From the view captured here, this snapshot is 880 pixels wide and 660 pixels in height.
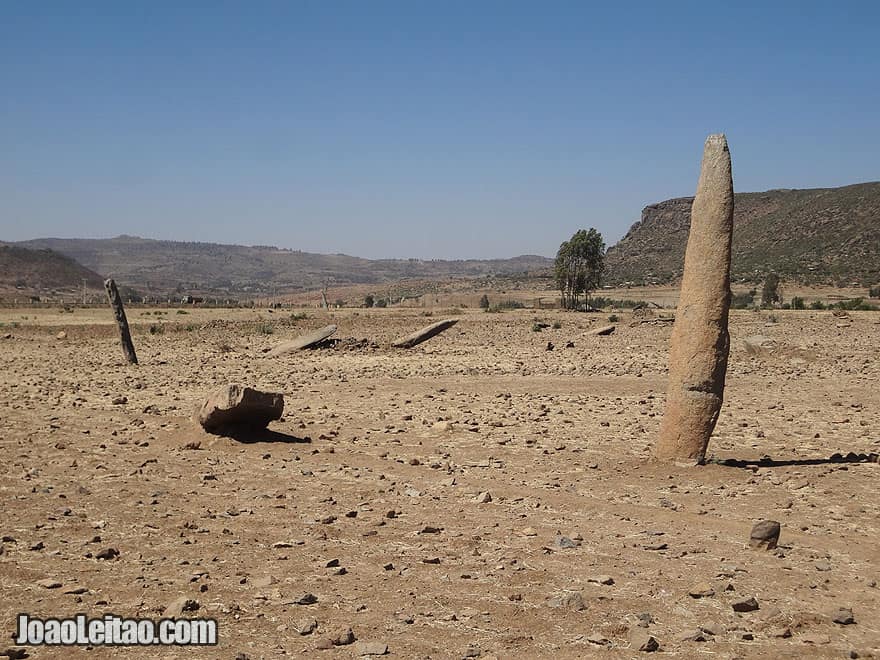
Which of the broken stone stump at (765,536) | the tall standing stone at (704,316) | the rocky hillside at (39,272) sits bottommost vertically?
the broken stone stump at (765,536)

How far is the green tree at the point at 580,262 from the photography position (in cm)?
5272

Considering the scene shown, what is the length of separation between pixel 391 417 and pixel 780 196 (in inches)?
4498

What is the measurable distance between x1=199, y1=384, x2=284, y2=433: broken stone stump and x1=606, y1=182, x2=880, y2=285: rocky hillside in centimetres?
6831

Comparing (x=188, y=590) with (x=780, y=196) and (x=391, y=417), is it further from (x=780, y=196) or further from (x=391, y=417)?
(x=780, y=196)

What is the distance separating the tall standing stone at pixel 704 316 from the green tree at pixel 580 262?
4281 cm

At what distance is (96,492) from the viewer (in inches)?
350

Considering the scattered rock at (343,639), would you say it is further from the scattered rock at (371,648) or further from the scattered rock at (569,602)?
the scattered rock at (569,602)

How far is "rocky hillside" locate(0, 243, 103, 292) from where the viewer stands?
375ft

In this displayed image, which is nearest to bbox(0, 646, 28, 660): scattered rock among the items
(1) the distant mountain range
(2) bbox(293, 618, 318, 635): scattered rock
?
(2) bbox(293, 618, 318, 635): scattered rock

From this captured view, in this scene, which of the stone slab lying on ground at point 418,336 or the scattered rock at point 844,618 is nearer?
the scattered rock at point 844,618

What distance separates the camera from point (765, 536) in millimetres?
6941

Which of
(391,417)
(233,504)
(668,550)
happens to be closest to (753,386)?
(391,417)

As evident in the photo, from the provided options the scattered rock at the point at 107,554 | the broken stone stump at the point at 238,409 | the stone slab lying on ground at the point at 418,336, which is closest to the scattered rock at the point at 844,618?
the scattered rock at the point at 107,554

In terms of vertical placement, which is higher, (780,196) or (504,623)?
(780,196)
